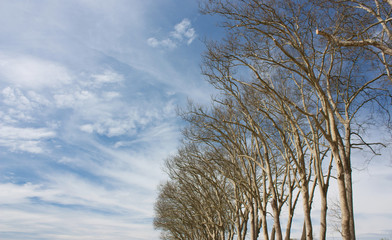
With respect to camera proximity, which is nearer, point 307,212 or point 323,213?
point 323,213

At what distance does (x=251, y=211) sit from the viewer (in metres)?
14.6

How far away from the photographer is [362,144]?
11.8 metres

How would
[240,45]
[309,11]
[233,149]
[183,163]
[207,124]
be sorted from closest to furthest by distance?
[309,11] → [240,45] → [207,124] → [233,149] → [183,163]

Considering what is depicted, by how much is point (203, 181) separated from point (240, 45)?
15.4 meters

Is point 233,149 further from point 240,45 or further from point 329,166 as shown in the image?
point 240,45

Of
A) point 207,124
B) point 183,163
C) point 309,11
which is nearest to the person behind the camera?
point 309,11

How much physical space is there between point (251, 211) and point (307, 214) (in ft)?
14.9

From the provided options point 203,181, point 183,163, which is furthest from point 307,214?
point 203,181

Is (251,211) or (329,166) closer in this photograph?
(329,166)

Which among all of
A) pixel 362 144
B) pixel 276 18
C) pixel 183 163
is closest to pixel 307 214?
pixel 362 144

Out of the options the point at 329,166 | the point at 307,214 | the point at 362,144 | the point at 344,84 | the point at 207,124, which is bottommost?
the point at 307,214

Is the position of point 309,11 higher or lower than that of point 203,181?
higher

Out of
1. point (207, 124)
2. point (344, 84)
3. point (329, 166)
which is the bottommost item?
point (329, 166)

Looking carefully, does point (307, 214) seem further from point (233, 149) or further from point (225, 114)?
point (225, 114)
